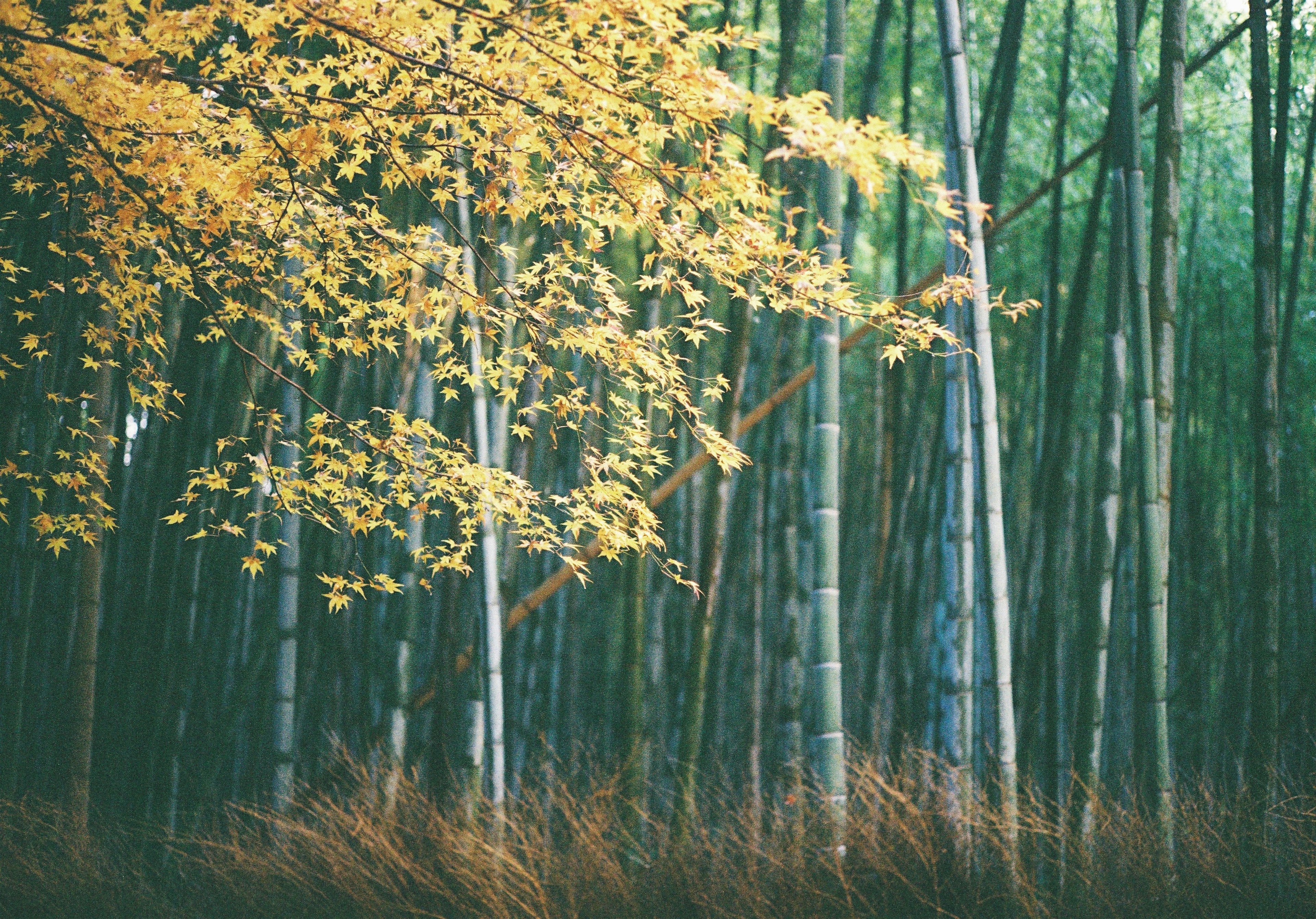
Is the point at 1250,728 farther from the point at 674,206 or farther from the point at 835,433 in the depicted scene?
the point at 674,206

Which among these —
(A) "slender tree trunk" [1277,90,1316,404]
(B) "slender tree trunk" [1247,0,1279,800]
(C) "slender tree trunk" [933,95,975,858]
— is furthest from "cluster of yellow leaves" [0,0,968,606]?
(A) "slender tree trunk" [1277,90,1316,404]

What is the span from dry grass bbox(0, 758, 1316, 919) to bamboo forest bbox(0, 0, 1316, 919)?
19 mm

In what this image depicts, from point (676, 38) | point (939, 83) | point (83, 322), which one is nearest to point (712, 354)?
point (939, 83)

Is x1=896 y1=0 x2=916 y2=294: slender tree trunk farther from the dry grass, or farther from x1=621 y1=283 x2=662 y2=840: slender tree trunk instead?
the dry grass

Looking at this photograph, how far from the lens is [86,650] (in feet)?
12.2

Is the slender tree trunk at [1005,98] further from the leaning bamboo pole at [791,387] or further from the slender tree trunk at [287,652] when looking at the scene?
the slender tree trunk at [287,652]

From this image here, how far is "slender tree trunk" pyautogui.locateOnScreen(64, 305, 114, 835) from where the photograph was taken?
3652mm

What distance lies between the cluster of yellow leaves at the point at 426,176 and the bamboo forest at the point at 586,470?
0.02 m

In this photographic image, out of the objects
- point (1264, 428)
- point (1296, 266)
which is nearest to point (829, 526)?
point (1264, 428)

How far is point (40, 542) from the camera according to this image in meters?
4.79

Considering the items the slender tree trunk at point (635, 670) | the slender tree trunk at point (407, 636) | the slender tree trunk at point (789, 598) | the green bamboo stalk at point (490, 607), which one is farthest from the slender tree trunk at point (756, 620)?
the slender tree trunk at point (407, 636)

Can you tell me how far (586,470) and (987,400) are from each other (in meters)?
1.31

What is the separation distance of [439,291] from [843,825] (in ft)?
6.23

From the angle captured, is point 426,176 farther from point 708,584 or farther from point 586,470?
point 708,584
